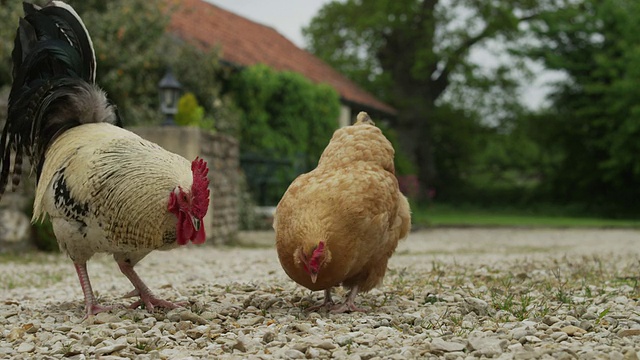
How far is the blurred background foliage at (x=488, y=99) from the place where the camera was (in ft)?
82.5

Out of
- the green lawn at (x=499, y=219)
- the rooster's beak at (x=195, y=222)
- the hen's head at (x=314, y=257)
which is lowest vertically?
the green lawn at (x=499, y=219)

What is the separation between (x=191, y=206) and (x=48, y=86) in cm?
173

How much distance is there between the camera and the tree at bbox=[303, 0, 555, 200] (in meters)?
28.9

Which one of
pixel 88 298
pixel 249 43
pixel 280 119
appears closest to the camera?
pixel 88 298

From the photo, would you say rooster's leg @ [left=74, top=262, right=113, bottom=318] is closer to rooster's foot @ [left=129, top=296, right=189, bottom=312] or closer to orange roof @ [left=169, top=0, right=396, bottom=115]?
rooster's foot @ [left=129, top=296, right=189, bottom=312]

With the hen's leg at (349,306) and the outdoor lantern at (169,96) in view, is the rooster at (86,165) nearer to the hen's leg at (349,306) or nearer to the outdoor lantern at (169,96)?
the hen's leg at (349,306)

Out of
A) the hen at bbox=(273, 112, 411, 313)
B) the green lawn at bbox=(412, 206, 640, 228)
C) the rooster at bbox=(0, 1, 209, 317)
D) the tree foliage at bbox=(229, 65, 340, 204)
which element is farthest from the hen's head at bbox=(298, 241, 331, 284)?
the green lawn at bbox=(412, 206, 640, 228)

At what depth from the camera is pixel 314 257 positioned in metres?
4.54

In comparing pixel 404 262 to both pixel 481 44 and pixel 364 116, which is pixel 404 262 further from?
pixel 481 44

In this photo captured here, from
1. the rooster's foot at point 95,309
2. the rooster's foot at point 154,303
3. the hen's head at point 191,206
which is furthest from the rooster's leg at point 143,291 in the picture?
the hen's head at point 191,206

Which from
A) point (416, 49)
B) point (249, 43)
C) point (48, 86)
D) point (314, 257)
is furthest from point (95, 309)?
point (416, 49)

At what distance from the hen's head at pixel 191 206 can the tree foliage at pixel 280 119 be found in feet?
41.9

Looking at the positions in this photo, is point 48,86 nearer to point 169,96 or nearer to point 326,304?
point 326,304

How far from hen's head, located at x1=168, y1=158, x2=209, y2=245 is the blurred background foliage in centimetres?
1471
